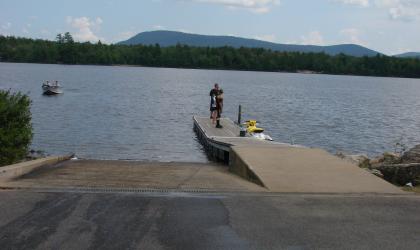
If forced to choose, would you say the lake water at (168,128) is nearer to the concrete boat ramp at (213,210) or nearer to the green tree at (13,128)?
the green tree at (13,128)

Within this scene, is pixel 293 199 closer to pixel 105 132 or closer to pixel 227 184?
pixel 227 184

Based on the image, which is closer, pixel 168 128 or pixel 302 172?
pixel 302 172

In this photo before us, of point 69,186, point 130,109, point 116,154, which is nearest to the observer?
point 69,186

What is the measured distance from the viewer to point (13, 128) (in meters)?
15.1

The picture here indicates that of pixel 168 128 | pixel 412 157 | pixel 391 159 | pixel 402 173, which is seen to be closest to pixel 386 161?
pixel 391 159

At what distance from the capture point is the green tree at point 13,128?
14531mm

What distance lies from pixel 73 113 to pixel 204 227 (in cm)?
4207

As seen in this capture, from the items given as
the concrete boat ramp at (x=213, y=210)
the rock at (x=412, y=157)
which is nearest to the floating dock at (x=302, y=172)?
the concrete boat ramp at (x=213, y=210)

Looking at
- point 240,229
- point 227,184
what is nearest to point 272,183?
point 227,184

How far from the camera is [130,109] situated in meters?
52.5

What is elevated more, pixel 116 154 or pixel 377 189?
pixel 377 189

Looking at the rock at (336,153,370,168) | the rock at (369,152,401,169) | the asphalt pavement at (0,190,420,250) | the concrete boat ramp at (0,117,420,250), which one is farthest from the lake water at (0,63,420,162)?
the asphalt pavement at (0,190,420,250)

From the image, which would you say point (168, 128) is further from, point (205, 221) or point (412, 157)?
point (205, 221)

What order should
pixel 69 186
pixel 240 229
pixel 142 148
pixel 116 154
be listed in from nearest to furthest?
pixel 240 229
pixel 69 186
pixel 116 154
pixel 142 148
